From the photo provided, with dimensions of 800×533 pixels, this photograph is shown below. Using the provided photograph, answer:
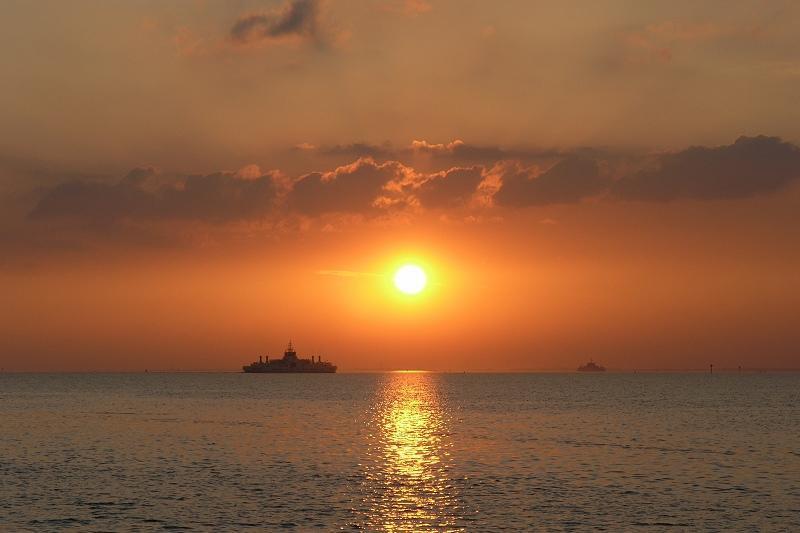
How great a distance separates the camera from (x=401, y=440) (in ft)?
371

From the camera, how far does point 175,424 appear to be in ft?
465

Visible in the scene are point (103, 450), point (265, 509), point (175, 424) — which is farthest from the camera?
point (175, 424)

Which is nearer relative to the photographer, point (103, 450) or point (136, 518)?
point (136, 518)

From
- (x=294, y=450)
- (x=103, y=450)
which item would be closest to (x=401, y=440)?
(x=294, y=450)

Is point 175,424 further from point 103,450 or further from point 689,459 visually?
point 689,459

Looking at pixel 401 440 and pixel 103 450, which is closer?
pixel 103 450

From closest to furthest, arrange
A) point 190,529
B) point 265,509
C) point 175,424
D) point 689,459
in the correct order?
point 190,529
point 265,509
point 689,459
point 175,424

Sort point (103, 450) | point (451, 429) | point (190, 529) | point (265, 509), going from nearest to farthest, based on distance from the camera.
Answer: point (190, 529), point (265, 509), point (103, 450), point (451, 429)

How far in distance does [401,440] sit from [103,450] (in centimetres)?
3481

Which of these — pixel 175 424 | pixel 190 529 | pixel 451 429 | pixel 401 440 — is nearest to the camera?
pixel 190 529

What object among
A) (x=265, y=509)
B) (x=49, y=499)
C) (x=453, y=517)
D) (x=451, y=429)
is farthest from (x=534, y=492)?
(x=451, y=429)

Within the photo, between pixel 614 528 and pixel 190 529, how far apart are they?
24.5 metres

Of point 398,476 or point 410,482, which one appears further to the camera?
A: point 398,476

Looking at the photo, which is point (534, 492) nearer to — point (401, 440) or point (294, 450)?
point (294, 450)
